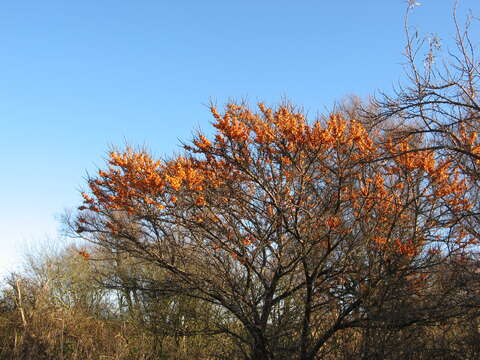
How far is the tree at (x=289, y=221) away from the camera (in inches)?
281

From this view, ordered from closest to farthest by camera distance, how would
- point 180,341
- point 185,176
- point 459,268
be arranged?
point 459,268, point 185,176, point 180,341

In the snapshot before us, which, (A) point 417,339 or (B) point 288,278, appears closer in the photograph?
(A) point 417,339

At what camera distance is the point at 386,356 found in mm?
5949

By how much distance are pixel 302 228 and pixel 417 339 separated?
246 cm

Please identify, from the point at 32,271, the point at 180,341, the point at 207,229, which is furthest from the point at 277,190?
the point at 32,271

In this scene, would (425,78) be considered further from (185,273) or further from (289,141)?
(185,273)

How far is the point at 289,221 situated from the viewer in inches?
307

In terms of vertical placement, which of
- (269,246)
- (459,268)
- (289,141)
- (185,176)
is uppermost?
(289,141)

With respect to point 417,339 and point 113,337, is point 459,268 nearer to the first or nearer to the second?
point 417,339

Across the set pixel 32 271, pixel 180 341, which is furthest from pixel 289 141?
pixel 32 271

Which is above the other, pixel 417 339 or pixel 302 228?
pixel 302 228

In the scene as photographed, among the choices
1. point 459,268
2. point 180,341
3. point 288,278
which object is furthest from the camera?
point 180,341

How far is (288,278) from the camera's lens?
8484mm

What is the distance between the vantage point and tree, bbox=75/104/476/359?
7.15 meters
